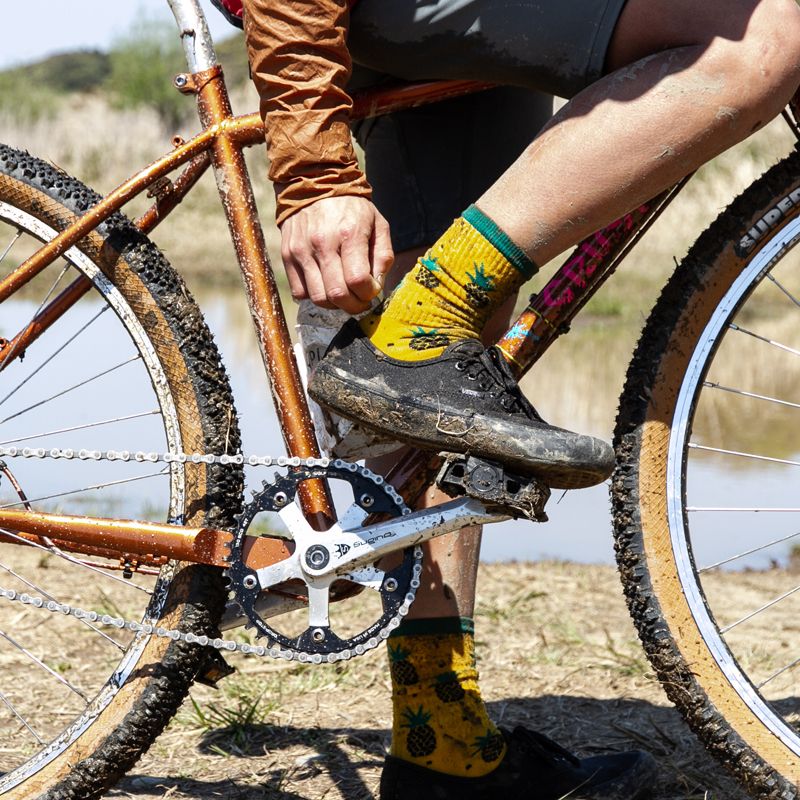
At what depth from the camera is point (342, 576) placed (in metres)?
2.06

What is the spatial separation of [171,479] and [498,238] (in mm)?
711

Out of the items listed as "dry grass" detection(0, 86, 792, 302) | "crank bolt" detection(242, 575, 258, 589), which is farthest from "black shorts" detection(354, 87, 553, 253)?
"dry grass" detection(0, 86, 792, 302)

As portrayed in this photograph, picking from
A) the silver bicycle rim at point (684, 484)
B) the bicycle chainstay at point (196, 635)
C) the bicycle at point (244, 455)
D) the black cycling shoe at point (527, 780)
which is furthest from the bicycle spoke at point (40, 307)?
the silver bicycle rim at point (684, 484)

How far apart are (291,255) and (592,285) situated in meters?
0.55

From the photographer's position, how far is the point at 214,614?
2150 mm

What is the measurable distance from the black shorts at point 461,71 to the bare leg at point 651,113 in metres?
0.06

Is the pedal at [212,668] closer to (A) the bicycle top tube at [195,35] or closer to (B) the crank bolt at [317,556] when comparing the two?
(B) the crank bolt at [317,556]

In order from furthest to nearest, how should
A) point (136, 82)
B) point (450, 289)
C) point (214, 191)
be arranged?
1. point (136, 82)
2. point (214, 191)
3. point (450, 289)

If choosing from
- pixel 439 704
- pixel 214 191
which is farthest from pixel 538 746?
pixel 214 191

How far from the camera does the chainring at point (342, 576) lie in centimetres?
203

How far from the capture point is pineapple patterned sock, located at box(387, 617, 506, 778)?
2295 millimetres

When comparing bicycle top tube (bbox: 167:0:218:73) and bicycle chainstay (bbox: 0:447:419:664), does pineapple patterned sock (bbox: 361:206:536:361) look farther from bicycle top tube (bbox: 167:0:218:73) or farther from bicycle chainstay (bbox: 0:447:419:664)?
bicycle top tube (bbox: 167:0:218:73)

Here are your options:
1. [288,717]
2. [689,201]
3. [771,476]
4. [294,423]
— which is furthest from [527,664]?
[689,201]

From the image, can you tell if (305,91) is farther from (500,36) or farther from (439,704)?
(439,704)
